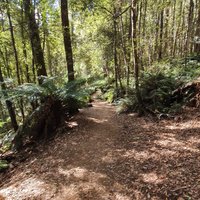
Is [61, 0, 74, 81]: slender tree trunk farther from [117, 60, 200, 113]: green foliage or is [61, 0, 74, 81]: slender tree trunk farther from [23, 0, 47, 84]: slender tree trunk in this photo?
[117, 60, 200, 113]: green foliage

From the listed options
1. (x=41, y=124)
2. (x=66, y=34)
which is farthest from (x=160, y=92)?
(x=41, y=124)

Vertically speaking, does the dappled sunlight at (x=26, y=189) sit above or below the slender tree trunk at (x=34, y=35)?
below

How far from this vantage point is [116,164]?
464cm

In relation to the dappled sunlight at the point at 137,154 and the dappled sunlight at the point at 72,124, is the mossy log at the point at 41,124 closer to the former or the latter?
the dappled sunlight at the point at 72,124

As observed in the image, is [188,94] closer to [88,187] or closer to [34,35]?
[88,187]

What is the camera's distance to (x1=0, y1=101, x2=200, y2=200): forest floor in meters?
3.69

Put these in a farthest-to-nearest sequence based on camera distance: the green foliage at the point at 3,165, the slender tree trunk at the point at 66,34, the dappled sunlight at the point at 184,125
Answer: the slender tree trunk at the point at 66,34 < the green foliage at the point at 3,165 < the dappled sunlight at the point at 184,125

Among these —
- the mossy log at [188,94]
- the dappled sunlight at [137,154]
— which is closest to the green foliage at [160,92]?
the mossy log at [188,94]

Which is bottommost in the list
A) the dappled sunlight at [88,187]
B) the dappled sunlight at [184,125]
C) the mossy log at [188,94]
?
the dappled sunlight at [88,187]

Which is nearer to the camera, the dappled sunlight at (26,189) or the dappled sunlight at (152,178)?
the dappled sunlight at (152,178)

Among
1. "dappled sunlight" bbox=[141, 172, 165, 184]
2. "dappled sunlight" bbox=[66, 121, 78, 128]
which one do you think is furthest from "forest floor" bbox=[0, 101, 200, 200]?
"dappled sunlight" bbox=[66, 121, 78, 128]

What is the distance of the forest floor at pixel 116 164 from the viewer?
12.1 feet

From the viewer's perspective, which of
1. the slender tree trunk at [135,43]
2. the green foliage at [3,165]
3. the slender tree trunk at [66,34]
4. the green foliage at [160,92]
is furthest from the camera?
the slender tree trunk at [66,34]

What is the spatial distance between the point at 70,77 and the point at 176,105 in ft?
14.6
